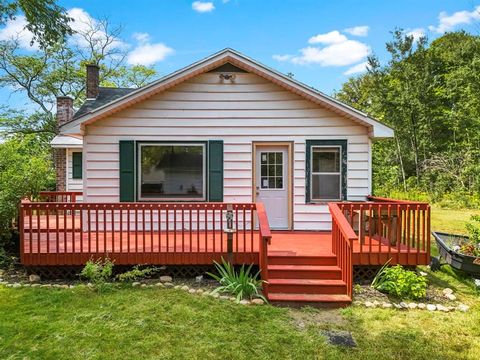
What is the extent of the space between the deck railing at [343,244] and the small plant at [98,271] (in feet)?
11.6

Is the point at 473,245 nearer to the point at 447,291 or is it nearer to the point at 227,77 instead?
the point at 447,291

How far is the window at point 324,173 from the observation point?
746 cm

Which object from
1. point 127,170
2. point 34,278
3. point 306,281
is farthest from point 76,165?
point 306,281

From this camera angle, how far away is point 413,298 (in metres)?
5.12

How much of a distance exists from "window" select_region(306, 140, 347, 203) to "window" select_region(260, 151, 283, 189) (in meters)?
0.61

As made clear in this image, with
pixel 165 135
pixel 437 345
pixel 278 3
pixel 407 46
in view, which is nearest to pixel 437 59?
pixel 407 46

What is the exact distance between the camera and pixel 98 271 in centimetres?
538

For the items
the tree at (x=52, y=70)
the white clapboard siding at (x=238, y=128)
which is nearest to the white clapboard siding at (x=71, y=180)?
the white clapboard siding at (x=238, y=128)

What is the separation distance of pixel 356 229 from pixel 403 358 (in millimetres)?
3405

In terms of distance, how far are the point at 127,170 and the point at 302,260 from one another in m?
4.11

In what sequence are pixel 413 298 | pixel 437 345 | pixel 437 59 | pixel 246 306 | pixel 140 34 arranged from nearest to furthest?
pixel 437 345 < pixel 246 306 < pixel 413 298 < pixel 437 59 < pixel 140 34

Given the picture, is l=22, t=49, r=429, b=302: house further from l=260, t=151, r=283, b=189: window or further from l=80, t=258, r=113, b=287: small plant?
l=80, t=258, r=113, b=287: small plant

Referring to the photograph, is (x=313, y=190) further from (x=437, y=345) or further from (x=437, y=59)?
(x=437, y=59)

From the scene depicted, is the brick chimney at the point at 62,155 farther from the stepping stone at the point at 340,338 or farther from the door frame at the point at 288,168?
the stepping stone at the point at 340,338
